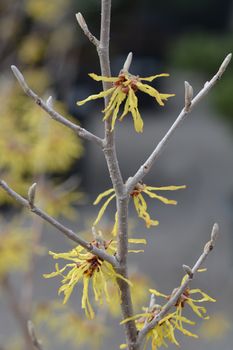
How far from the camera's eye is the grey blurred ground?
2.85 metres

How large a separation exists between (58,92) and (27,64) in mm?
181

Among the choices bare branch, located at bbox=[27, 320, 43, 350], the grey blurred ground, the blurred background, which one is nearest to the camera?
bare branch, located at bbox=[27, 320, 43, 350]

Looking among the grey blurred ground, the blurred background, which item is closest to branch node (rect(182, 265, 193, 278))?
the blurred background

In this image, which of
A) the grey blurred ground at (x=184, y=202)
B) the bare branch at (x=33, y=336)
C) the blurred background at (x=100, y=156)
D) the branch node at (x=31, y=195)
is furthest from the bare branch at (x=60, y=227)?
the grey blurred ground at (x=184, y=202)

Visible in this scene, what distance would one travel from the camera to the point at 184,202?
12.6 feet

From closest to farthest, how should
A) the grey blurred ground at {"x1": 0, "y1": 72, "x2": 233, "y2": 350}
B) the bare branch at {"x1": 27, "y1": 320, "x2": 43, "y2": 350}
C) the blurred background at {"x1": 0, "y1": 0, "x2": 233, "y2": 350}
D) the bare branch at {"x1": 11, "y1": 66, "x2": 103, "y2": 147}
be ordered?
the bare branch at {"x1": 11, "y1": 66, "x2": 103, "y2": 147} → the bare branch at {"x1": 27, "y1": 320, "x2": 43, "y2": 350} → the blurred background at {"x1": 0, "y1": 0, "x2": 233, "y2": 350} → the grey blurred ground at {"x1": 0, "y1": 72, "x2": 233, "y2": 350}

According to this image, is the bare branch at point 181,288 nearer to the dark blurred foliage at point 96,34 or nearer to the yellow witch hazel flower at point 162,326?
the yellow witch hazel flower at point 162,326

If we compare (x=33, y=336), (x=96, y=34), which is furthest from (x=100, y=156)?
(x=33, y=336)

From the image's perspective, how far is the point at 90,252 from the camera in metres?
0.52

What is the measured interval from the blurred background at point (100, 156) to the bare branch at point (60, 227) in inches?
22.7

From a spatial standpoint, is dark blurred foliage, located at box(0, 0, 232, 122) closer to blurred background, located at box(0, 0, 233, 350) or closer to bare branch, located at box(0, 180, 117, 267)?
blurred background, located at box(0, 0, 233, 350)

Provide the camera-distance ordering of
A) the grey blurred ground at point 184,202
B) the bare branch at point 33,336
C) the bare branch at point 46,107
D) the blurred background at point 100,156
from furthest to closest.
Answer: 1. the grey blurred ground at point 184,202
2. the blurred background at point 100,156
3. the bare branch at point 33,336
4. the bare branch at point 46,107

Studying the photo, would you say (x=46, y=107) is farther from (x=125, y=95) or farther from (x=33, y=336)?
(x=33, y=336)

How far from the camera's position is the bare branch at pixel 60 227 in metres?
0.50
